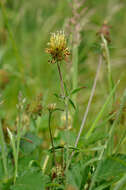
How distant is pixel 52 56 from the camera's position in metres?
0.69

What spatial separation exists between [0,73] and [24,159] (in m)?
1.18

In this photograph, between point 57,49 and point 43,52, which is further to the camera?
point 43,52

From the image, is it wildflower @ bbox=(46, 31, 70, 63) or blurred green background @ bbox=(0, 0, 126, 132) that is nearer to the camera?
wildflower @ bbox=(46, 31, 70, 63)

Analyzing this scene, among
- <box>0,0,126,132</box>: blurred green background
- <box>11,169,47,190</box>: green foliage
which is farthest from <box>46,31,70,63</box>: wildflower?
<box>0,0,126,132</box>: blurred green background

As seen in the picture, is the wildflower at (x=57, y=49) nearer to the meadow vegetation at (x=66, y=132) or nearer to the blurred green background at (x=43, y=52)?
the meadow vegetation at (x=66, y=132)

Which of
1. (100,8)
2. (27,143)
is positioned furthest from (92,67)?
(27,143)

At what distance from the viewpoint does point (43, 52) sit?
270cm

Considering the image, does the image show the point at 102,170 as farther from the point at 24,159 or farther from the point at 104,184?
the point at 24,159

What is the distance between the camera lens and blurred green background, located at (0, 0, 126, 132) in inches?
65.4

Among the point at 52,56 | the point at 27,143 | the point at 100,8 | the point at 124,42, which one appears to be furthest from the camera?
the point at 100,8

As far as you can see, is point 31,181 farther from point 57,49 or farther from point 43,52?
point 43,52

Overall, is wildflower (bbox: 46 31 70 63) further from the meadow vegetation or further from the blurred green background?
the blurred green background

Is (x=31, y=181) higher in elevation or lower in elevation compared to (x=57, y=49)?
lower

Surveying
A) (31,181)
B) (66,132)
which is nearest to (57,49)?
(66,132)
